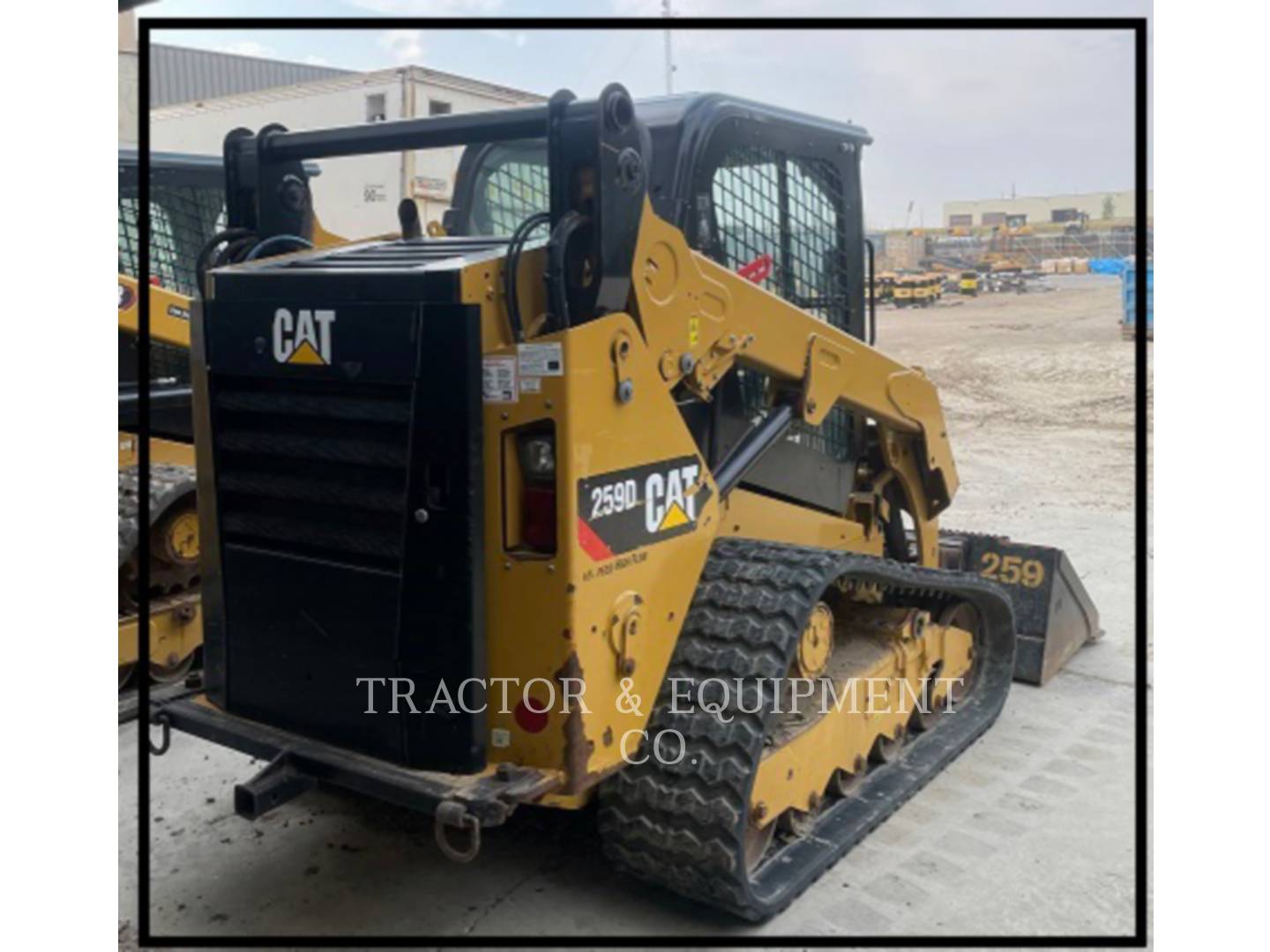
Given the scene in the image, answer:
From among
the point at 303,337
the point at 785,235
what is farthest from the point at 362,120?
the point at 303,337

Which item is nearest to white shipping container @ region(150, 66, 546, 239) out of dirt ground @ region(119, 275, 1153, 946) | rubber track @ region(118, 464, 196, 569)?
rubber track @ region(118, 464, 196, 569)

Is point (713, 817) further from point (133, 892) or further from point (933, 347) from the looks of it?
point (933, 347)

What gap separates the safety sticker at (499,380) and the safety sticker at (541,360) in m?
0.03

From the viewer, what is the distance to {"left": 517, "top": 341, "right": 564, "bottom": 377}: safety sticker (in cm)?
300

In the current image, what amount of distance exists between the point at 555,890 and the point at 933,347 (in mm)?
21263

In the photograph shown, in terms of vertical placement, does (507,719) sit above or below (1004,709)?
above

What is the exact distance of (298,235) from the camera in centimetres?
403

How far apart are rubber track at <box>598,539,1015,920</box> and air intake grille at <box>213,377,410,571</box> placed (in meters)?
0.93

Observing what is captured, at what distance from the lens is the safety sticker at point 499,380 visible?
3.05m

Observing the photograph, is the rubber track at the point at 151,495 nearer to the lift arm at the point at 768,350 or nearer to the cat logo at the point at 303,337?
the cat logo at the point at 303,337

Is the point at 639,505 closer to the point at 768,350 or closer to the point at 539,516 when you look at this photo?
the point at 539,516

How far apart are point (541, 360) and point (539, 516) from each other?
0.40 metres

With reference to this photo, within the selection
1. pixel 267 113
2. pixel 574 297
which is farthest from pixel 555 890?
pixel 267 113

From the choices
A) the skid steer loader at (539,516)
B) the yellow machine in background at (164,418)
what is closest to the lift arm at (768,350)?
the skid steer loader at (539,516)
